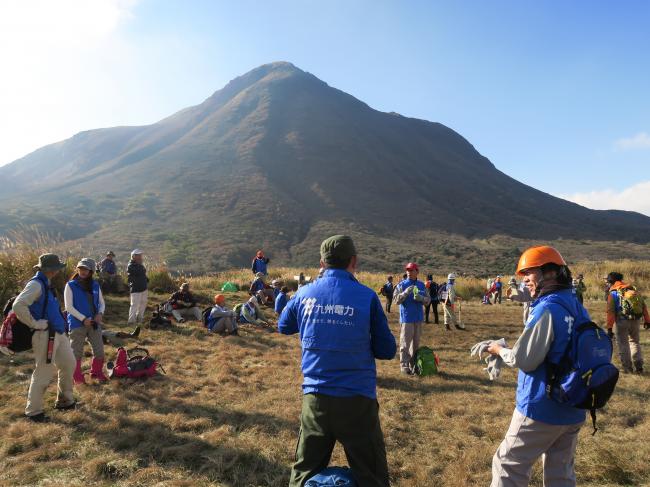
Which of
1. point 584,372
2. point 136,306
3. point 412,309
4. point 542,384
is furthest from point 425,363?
point 136,306

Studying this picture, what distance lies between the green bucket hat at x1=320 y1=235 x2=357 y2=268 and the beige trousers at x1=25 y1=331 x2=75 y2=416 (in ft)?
14.5

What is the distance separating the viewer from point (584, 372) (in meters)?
2.47

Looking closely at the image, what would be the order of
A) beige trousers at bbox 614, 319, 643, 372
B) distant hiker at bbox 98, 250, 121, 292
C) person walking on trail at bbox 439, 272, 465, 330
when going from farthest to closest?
distant hiker at bbox 98, 250, 121, 292 → person walking on trail at bbox 439, 272, 465, 330 → beige trousers at bbox 614, 319, 643, 372

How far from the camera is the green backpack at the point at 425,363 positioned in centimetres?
762

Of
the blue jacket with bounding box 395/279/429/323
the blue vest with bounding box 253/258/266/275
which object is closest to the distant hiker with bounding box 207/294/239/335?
the blue jacket with bounding box 395/279/429/323

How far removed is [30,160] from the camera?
12475cm

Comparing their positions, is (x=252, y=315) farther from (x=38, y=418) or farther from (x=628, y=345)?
(x=628, y=345)

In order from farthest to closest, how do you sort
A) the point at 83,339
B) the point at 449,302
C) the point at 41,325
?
the point at 449,302 → the point at 83,339 → the point at 41,325

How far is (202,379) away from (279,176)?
83565mm

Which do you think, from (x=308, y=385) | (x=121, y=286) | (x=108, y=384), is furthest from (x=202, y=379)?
(x=121, y=286)

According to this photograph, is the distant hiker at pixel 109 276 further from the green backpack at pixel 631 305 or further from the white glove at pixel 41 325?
the green backpack at pixel 631 305

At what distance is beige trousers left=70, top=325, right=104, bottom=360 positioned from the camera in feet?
20.6

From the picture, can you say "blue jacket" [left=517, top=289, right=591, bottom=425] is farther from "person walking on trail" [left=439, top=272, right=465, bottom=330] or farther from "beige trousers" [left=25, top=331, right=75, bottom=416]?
"person walking on trail" [left=439, top=272, right=465, bottom=330]

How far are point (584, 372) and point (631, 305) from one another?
645 centimetres
